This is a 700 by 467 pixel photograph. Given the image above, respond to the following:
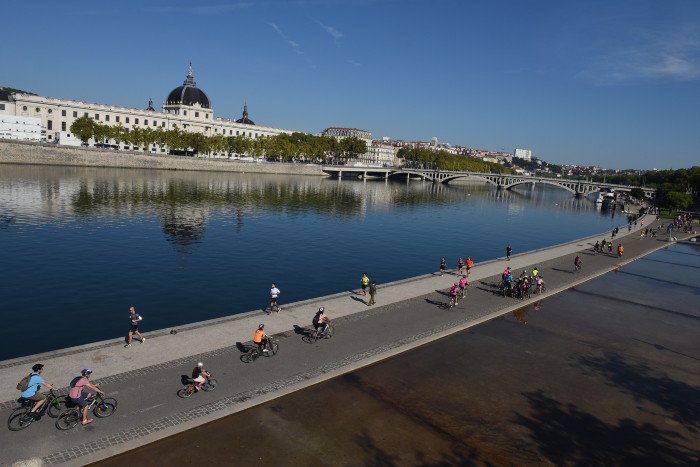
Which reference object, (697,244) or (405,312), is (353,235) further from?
(697,244)

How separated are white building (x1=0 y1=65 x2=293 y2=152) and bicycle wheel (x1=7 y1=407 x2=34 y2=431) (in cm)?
14269

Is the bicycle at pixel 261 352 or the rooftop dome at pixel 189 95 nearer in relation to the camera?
the bicycle at pixel 261 352

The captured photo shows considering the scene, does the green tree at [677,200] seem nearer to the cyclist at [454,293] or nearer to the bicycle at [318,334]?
the cyclist at [454,293]

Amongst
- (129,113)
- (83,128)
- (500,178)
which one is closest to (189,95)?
(129,113)

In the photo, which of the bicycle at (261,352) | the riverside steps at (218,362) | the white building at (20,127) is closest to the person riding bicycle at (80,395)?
the riverside steps at (218,362)

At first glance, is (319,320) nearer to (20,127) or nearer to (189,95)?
(20,127)

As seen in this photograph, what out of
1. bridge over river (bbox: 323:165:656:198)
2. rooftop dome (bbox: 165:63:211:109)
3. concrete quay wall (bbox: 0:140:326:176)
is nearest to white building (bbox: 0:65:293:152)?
rooftop dome (bbox: 165:63:211:109)

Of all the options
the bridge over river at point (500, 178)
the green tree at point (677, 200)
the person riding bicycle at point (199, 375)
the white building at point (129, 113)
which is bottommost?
the person riding bicycle at point (199, 375)

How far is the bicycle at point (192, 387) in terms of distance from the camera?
49.3 ft

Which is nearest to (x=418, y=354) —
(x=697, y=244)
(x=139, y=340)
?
(x=139, y=340)

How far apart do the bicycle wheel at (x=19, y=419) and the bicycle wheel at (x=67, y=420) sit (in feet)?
2.45

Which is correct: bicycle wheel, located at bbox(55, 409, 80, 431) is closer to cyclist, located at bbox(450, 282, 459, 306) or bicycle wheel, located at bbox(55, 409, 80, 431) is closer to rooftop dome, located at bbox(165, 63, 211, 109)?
cyclist, located at bbox(450, 282, 459, 306)

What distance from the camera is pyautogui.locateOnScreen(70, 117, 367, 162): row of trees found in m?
134

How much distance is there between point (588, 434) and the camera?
599 inches
